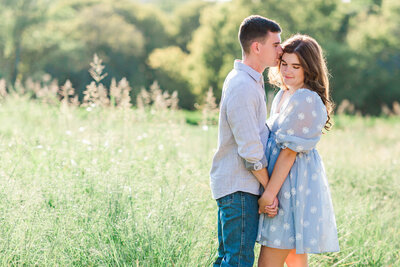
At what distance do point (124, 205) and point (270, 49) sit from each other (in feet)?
5.50

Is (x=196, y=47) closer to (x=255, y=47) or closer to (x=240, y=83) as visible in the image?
(x=255, y=47)

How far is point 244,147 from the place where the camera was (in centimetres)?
255

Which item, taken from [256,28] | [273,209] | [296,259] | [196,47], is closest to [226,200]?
[273,209]

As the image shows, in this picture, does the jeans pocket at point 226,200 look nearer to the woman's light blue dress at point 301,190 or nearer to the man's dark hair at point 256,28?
the woman's light blue dress at point 301,190

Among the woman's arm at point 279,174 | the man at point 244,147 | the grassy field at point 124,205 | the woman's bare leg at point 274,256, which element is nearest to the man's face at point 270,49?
the man at point 244,147

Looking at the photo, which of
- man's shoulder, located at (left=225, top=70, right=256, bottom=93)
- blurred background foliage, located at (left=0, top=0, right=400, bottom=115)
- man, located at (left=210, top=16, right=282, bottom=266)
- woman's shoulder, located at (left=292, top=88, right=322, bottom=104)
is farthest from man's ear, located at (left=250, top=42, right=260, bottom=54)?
blurred background foliage, located at (left=0, top=0, right=400, bottom=115)

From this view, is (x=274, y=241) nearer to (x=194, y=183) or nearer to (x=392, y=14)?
(x=194, y=183)

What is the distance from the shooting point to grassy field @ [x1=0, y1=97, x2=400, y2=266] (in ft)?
9.96

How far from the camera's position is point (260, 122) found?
8.86ft

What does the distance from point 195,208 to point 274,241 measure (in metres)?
1.21

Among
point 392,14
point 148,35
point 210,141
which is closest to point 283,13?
point 392,14

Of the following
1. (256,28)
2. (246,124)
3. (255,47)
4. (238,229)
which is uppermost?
(256,28)

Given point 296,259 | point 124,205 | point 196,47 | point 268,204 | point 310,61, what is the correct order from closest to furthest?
point 268,204 → point 310,61 → point 296,259 → point 124,205 → point 196,47

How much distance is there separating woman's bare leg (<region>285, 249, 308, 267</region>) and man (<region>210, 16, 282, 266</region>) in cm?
40
